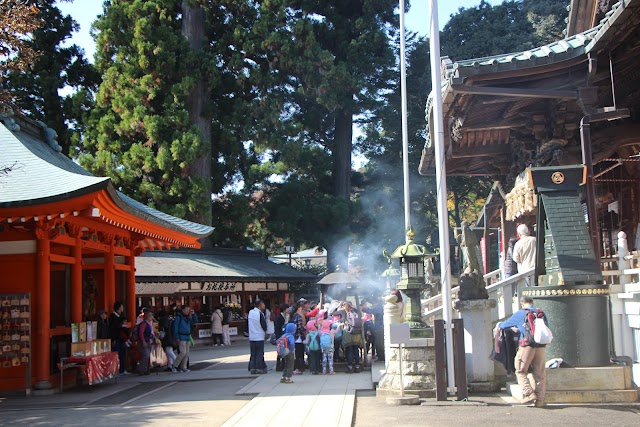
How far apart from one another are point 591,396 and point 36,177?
10477 mm

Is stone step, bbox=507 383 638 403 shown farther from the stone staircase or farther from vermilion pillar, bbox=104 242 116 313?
vermilion pillar, bbox=104 242 116 313

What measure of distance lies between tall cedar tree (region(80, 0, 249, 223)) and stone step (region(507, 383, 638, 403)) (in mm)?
22945

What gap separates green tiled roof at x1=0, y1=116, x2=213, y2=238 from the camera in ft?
41.1

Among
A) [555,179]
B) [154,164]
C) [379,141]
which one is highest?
[379,141]

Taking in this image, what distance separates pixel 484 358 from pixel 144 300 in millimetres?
→ 18558

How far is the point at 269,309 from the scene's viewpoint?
34969 mm

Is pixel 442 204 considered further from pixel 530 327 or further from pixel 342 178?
pixel 342 178

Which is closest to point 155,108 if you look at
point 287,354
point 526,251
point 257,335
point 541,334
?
point 257,335

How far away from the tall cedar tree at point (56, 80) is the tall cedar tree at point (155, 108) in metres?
1.85

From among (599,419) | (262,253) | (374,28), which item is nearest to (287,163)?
(262,253)

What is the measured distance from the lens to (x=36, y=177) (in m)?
14.0

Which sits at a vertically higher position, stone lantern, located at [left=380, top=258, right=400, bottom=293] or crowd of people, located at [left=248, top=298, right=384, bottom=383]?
stone lantern, located at [left=380, top=258, right=400, bottom=293]

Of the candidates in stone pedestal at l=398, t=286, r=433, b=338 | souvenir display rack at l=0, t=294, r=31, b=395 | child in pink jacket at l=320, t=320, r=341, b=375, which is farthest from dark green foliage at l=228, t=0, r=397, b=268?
stone pedestal at l=398, t=286, r=433, b=338

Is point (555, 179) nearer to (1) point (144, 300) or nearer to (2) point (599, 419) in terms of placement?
(2) point (599, 419)
